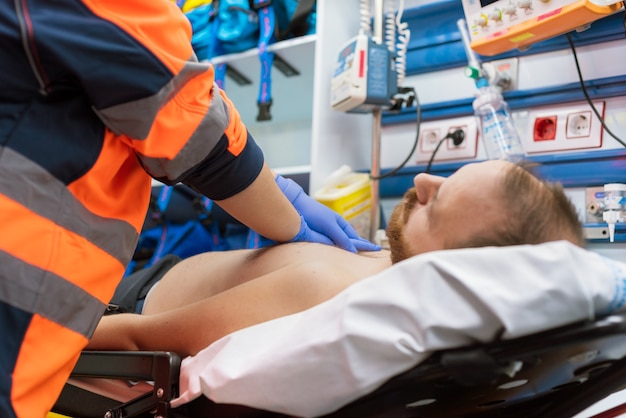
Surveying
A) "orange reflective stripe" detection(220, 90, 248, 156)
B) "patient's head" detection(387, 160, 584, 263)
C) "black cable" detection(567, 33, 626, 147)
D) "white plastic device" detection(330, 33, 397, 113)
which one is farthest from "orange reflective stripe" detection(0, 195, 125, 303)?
"black cable" detection(567, 33, 626, 147)

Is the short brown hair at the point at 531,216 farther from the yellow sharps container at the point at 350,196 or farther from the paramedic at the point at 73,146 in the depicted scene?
the yellow sharps container at the point at 350,196

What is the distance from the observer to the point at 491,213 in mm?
886

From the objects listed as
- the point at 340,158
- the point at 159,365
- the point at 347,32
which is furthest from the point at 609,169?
the point at 159,365

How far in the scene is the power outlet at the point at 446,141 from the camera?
1.93 meters

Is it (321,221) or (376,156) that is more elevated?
(376,156)

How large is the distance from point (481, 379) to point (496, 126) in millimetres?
1268

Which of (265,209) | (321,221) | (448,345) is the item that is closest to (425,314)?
(448,345)

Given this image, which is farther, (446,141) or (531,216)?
(446,141)

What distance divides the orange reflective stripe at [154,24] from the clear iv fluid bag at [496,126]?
118cm

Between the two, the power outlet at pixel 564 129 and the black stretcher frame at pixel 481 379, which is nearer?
the black stretcher frame at pixel 481 379

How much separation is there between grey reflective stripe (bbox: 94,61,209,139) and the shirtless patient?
0.36 meters

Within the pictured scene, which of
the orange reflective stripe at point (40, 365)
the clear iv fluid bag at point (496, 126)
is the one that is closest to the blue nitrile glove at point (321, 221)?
the clear iv fluid bag at point (496, 126)

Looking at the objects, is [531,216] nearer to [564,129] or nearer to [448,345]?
[448,345]

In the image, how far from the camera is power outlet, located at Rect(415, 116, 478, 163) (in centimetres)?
193
